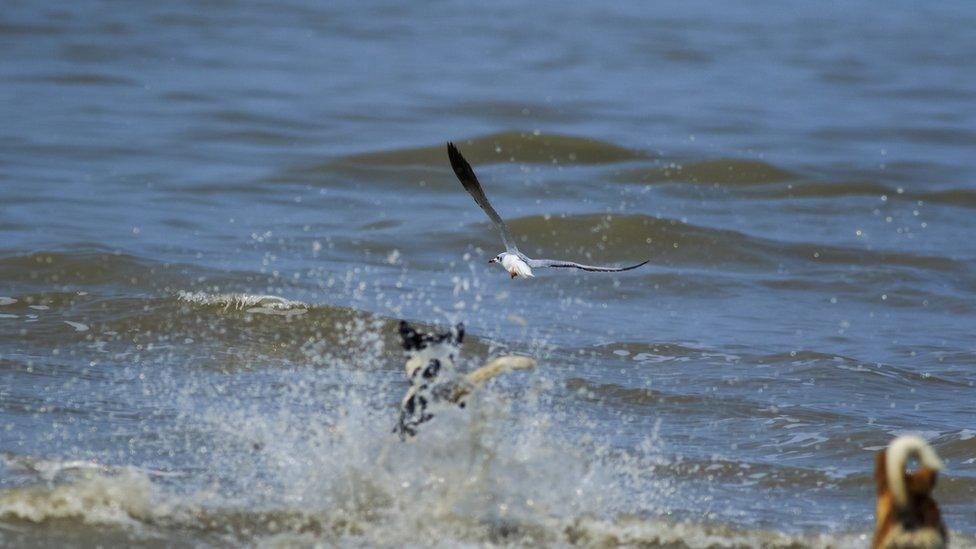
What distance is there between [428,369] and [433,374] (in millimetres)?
26

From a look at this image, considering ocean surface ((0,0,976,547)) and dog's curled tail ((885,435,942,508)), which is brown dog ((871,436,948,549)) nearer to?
dog's curled tail ((885,435,942,508))

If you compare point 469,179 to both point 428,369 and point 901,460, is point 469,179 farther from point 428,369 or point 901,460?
point 901,460

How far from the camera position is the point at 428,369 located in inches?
200

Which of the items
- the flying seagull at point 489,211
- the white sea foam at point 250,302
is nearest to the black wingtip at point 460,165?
the flying seagull at point 489,211

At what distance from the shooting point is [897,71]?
22.0 metres

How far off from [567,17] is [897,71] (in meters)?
6.72

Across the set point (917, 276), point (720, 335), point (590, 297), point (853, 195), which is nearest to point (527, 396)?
point (720, 335)

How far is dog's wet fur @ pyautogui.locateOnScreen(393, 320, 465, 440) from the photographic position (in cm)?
498

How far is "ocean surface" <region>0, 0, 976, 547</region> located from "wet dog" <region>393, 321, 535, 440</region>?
0.37ft

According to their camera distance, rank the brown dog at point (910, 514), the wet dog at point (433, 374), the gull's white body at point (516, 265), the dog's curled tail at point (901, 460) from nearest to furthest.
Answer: the dog's curled tail at point (901, 460) < the brown dog at point (910, 514) < the wet dog at point (433, 374) < the gull's white body at point (516, 265)

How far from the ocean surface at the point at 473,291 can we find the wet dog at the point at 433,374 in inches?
4.4

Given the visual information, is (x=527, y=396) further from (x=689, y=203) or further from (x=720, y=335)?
(x=689, y=203)

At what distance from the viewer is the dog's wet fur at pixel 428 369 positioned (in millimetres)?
4984

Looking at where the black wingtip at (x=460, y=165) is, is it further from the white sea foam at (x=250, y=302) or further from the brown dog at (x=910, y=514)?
the brown dog at (x=910, y=514)
